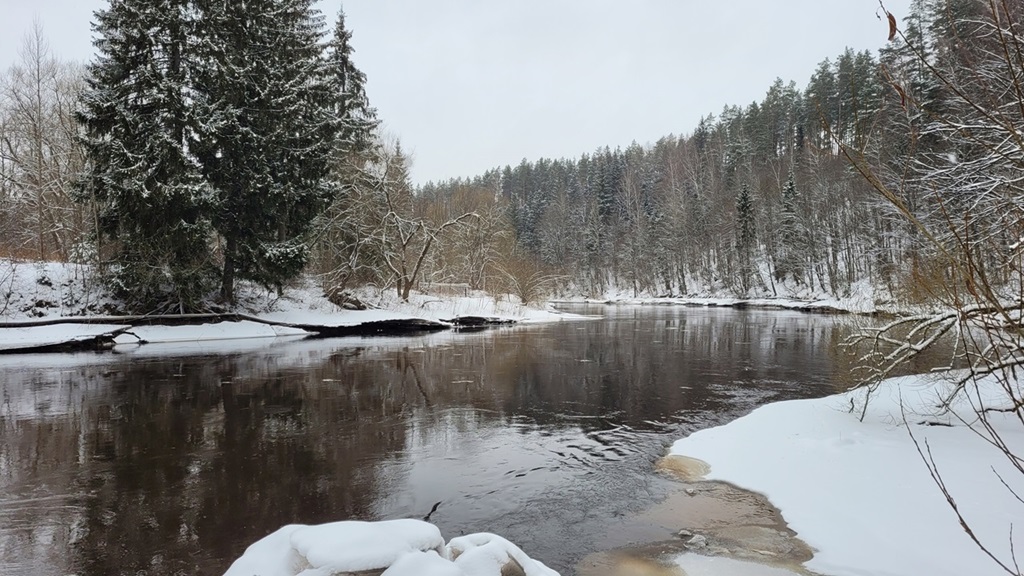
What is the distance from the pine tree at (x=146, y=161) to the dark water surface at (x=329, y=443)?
18.2ft

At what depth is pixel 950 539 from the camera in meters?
4.96

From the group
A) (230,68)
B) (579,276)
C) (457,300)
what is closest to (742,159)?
(579,276)

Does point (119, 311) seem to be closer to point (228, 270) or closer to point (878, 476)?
point (228, 270)

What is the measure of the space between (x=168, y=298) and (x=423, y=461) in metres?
20.7

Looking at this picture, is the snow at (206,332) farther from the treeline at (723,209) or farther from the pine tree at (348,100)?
the treeline at (723,209)

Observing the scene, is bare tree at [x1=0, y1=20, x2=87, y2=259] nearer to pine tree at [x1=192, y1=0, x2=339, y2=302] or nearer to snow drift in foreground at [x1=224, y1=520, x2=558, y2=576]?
pine tree at [x1=192, y1=0, x2=339, y2=302]

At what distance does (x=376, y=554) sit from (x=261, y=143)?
83.0 feet

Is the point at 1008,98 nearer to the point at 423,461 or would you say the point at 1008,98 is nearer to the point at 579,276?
the point at 423,461

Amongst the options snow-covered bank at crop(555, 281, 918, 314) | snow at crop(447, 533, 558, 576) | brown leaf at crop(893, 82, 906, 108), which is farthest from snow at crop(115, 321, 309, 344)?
snow-covered bank at crop(555, 281, 918, 314)

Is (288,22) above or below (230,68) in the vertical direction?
above

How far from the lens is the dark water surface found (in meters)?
5.65

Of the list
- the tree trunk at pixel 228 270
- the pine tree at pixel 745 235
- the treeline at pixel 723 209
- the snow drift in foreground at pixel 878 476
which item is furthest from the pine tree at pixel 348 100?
the pine tree at pixel 745 235

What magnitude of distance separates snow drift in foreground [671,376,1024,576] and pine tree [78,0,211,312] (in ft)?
71.9

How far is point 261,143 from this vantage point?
24.7m
